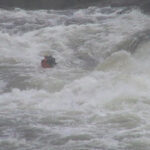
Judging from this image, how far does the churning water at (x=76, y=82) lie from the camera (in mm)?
6242

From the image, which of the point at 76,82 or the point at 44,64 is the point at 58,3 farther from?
the point at 76,82

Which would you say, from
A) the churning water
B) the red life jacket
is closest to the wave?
the churning water

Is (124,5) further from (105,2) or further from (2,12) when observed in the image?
(2,12)

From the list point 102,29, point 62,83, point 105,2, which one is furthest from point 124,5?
point 62,83

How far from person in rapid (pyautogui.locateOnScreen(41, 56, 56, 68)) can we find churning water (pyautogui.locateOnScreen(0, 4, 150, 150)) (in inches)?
5.7

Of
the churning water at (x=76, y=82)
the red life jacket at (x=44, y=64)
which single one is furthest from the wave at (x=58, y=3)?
the red life jacket at (x=44, y=64)

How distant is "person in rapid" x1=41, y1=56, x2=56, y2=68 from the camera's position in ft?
31.0

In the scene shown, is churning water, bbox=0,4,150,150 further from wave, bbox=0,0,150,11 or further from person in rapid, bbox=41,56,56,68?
wave, bbox=0,0,150,11

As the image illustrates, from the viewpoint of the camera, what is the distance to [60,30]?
1189cm

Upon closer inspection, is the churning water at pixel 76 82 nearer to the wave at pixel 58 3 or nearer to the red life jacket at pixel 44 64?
the red life jacket at pixel 44 64

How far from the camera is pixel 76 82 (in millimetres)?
8266

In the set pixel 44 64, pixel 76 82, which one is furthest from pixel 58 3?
pixel 76 82

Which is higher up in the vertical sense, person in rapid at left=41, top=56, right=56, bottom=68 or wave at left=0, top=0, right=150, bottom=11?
wave at left=0, top=0, right=150, bottom=11

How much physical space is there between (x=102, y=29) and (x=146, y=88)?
13.9 ft
